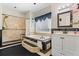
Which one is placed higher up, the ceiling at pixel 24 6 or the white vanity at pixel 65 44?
the ceiling at pixel 24 6

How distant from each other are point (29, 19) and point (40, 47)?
16.1 inches

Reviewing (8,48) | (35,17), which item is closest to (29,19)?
(35,17)

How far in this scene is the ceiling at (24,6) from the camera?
100cm

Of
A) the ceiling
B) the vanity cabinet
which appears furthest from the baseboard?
the vanity cabinet

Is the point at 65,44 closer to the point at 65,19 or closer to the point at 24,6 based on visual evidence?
the point at 65,19

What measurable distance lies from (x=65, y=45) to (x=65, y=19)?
15.3 inches

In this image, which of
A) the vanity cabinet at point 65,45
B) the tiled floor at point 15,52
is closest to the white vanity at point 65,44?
the vanity cabinet at point 65,45

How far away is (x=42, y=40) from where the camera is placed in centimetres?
107

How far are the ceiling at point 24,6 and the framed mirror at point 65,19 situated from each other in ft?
1.07

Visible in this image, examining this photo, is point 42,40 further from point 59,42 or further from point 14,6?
point 14,6

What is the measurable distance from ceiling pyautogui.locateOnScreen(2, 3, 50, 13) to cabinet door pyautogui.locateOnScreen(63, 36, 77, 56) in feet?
1.75

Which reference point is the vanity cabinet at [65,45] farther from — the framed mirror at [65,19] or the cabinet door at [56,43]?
the framed mirror at [65,19]

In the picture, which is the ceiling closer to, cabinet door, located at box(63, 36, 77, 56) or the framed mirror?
the framed mirror

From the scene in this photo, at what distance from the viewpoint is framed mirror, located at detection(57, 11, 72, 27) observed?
1.12m
